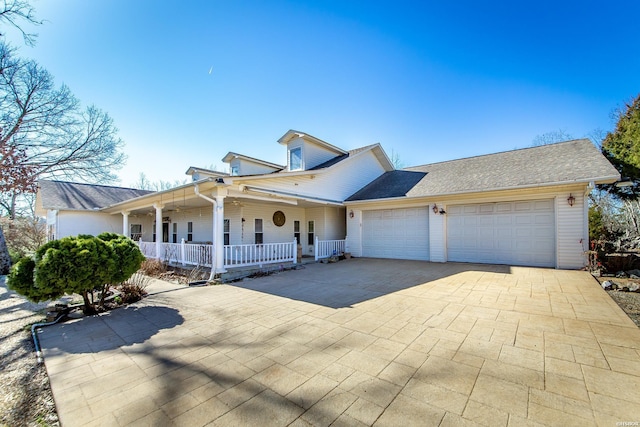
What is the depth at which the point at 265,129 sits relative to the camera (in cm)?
1439

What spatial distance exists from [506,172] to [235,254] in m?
10.9

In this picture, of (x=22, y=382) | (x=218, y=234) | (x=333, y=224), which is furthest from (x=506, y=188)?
(x=22, y=382)

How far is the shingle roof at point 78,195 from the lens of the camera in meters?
15.2

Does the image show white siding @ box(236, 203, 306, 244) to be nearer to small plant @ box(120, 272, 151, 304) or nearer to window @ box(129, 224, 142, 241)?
small plant @ box(120, 272, 151, 304)

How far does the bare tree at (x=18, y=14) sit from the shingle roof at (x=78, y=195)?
9735 millimetres

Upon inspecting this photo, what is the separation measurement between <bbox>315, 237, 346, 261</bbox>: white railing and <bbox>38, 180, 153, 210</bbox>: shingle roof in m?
14.6

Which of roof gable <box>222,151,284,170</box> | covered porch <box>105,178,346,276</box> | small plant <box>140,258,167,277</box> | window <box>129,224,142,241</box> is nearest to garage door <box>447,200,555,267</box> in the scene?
covered porch <box>105,178,346,276</box>

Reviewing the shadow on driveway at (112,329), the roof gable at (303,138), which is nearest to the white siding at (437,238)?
the roof gable at (303,138)

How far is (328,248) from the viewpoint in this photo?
12414 mm

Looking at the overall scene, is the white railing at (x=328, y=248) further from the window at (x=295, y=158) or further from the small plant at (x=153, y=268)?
the small plant at (x=153, y=268)

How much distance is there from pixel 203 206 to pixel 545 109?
17746mm

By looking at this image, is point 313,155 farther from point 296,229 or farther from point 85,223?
point 85,223

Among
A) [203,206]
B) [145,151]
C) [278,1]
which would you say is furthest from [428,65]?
[145,151]

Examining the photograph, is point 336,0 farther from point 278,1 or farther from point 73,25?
point 73,25
